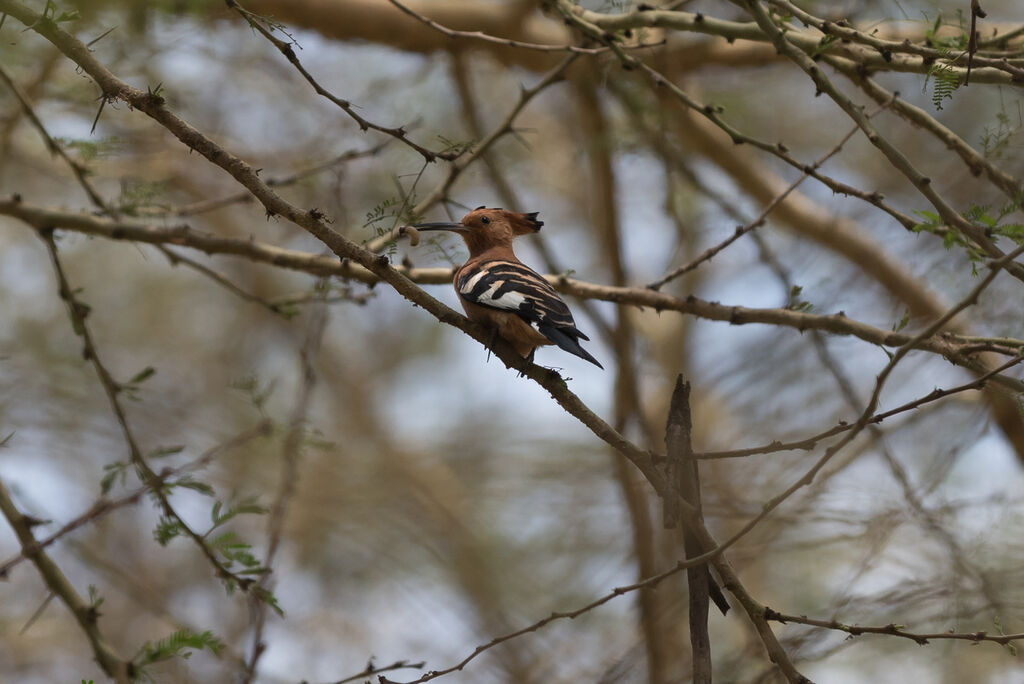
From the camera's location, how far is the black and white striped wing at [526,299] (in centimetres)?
277

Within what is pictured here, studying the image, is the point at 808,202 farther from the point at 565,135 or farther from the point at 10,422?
the point at 10,422

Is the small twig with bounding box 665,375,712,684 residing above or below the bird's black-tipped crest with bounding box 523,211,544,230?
below

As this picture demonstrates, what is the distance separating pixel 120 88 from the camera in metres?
2.34

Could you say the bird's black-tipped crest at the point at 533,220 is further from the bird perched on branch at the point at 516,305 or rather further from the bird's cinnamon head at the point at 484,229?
the bird perched on branch at the point at 516,305

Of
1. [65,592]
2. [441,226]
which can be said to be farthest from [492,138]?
[65,592]

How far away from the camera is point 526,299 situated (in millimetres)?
2822

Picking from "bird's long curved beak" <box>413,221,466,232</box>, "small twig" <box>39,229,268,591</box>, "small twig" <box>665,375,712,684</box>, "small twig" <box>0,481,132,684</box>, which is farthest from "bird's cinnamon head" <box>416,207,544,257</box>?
"small twig" <box>0,481,132,684</box>

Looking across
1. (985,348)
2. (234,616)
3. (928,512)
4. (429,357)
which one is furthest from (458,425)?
(985,348)

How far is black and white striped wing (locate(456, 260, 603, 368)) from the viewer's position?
277cm

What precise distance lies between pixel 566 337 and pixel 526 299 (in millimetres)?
168

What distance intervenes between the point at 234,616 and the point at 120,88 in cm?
555

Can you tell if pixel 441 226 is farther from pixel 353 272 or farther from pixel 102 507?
pixel 102 507

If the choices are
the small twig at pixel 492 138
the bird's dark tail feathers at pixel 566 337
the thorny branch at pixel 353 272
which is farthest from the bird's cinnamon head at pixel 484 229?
the bird's dark tail feathers at pixel 566 337

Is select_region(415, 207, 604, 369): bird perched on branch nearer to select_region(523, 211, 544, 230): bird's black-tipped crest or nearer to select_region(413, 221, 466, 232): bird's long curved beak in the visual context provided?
select_region(413, 221, 466, 232): bird's long curved beak
